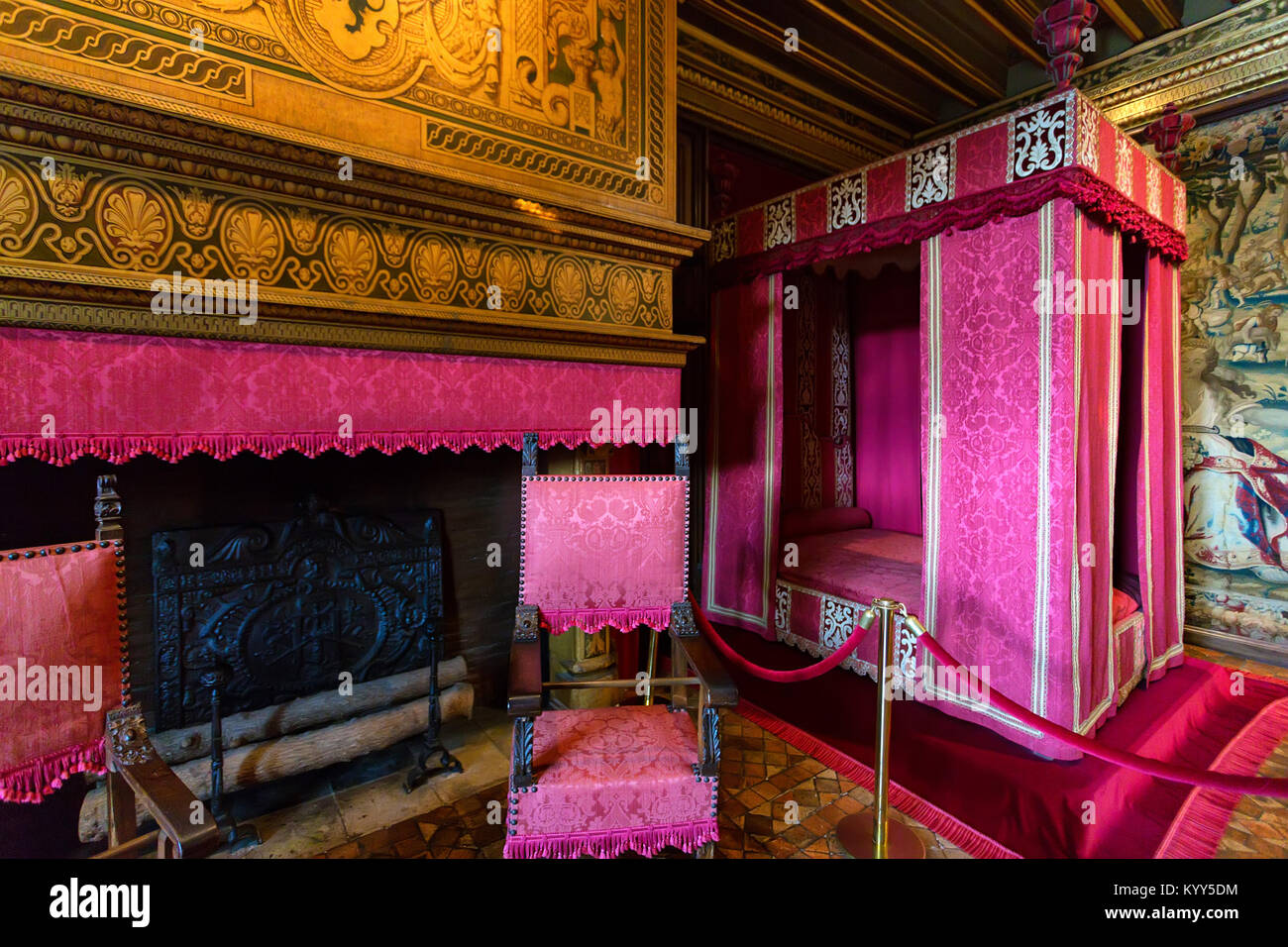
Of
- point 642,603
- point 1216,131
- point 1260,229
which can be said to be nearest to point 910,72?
point 1216,131

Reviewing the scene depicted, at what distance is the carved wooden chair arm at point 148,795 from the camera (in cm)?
112

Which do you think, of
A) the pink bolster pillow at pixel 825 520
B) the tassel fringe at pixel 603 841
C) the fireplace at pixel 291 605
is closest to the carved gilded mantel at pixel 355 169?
the fireplace at pixel 291 605

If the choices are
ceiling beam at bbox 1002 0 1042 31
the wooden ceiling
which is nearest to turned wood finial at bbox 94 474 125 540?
the wooden ceiling

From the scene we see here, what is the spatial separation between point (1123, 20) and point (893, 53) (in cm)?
146

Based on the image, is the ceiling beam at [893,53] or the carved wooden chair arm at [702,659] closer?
the carved wooden chair arm at [702,659]

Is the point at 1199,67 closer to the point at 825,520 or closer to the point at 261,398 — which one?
the point at 825,520

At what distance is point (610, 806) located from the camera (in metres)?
1.67

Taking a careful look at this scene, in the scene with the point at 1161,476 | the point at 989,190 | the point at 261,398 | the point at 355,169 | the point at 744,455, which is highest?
the point at 989,190

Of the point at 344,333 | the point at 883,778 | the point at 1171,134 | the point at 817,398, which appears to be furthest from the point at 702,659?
the point at 1171,134

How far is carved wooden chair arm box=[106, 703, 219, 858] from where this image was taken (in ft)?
3.67

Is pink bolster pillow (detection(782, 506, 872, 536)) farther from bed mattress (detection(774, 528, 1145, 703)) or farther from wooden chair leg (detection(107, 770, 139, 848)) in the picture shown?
wooden chair leg (detection(107, 770, 139, 848))

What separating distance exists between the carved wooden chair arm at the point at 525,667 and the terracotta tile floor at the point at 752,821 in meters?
0.71

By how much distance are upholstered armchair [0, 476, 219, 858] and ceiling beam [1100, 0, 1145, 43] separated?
19.5 ft

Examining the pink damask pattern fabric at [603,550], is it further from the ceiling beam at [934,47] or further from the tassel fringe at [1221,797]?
the ceiling beam at [934,47]
